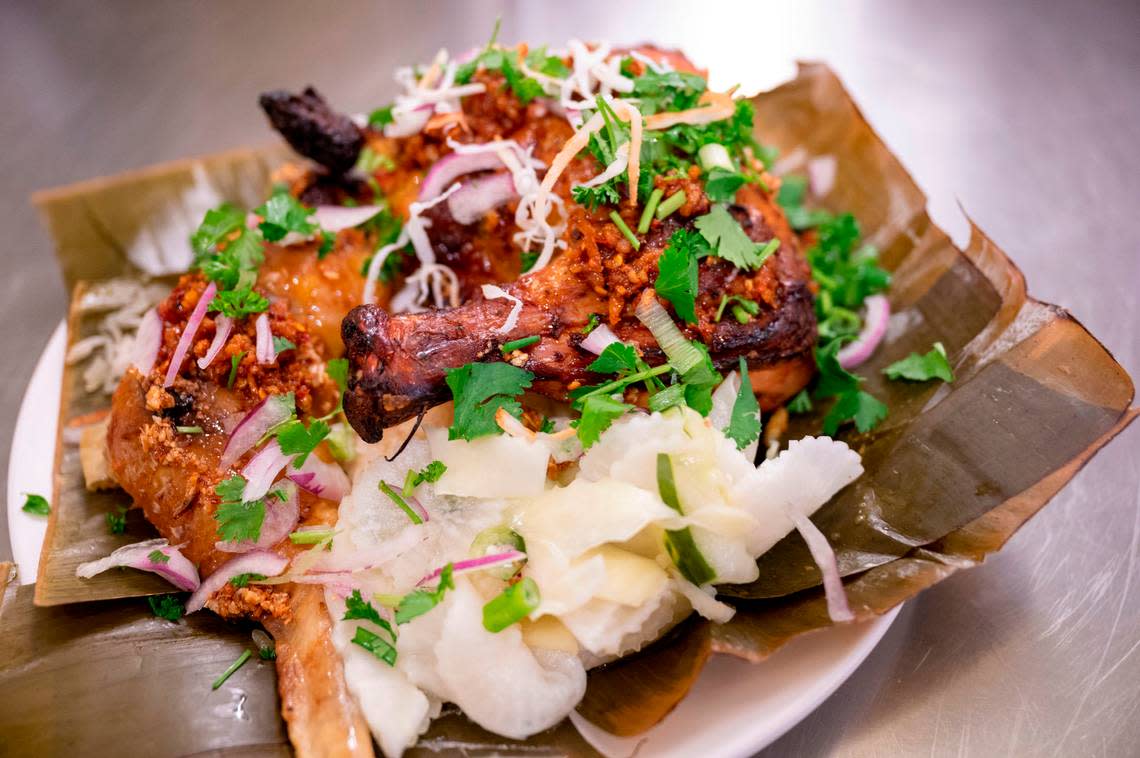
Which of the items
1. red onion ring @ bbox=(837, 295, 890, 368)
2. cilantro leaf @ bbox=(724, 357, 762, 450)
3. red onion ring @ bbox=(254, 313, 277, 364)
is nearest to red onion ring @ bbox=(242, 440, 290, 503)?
red onion ring @ bbox=(254, 313, 277, 364)

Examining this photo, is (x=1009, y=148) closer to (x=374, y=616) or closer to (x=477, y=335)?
(x=477, y=335)

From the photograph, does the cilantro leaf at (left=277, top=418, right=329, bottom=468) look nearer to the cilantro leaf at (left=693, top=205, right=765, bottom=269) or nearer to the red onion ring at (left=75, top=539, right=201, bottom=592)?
the red onion ring at (left=75, top=539, right=201, bottom=592)

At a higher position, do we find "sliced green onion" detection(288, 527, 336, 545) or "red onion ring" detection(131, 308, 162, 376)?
"red onion ring" detection(131, 308, 162, 376)

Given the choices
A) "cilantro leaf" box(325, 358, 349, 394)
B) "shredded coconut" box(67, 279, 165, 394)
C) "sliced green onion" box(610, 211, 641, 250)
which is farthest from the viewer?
"shredded coconut" box(67, 279, 165, 394)

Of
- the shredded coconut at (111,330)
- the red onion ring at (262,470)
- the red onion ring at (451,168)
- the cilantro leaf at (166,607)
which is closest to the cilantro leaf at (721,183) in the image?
the red onion ring at (451,168)

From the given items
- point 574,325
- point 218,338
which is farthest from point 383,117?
point 574,325

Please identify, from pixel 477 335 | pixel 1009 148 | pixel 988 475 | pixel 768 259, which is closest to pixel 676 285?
pixel 768 259
